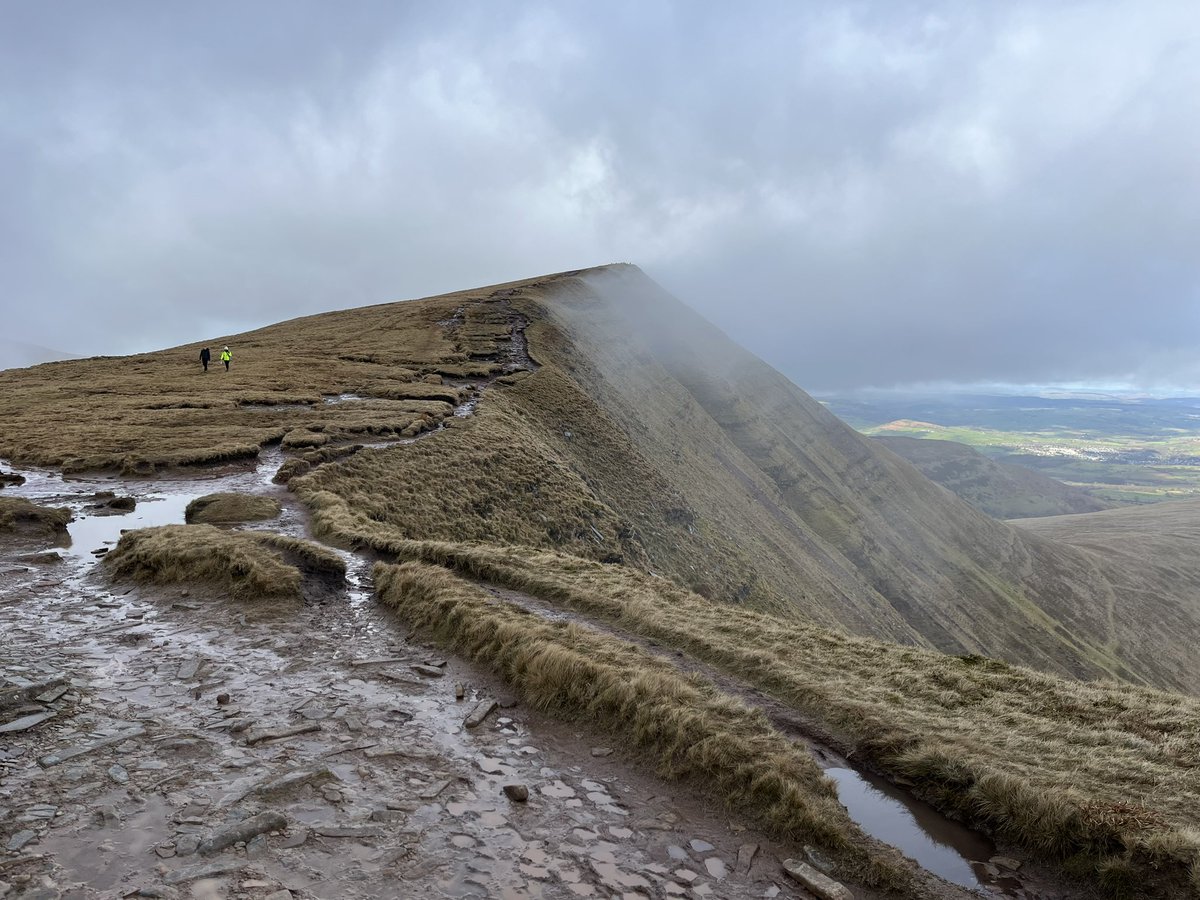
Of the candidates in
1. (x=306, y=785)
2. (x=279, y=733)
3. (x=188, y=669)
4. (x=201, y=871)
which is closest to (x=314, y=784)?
(x=306, y=785)

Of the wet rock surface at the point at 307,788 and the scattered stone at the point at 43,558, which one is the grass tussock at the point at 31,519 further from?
the wet rock surface at the point at 307,788

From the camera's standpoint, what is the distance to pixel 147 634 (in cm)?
1470

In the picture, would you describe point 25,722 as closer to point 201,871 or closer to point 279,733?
point 279,733

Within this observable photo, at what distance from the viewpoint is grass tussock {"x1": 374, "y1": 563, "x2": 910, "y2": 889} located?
9.12 m

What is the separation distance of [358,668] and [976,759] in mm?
11799

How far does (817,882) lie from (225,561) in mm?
17335

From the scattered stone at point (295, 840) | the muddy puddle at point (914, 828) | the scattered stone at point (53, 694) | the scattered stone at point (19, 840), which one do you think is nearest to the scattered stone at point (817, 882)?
the muddy puddle at point (914, 828)

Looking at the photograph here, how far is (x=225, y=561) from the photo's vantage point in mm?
18688

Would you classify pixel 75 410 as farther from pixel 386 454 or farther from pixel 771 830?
pixel 771 830

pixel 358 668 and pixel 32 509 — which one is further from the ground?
pixel 32 509

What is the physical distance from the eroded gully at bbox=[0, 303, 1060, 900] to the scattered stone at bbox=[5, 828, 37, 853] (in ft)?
0.07

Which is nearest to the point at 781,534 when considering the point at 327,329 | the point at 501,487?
the point at 501,487

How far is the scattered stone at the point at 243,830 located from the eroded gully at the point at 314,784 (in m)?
0.07

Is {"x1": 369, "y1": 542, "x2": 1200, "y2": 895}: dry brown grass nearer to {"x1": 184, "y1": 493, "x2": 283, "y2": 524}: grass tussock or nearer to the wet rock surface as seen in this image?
the wet rock surface
